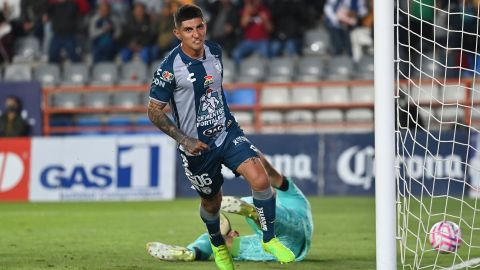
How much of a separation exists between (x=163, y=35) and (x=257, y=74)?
2.05 m

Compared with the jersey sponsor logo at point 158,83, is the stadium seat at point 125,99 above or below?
below

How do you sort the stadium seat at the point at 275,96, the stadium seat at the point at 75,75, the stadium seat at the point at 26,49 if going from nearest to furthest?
the stadium seat at the point at 275,96
the stadium seat at the point at 75,75
the stadium seat at the point at 26,49

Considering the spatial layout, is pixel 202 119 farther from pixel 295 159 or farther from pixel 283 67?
pixel 283 67

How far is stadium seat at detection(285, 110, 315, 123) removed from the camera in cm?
1955

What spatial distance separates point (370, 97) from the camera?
65.0 feet

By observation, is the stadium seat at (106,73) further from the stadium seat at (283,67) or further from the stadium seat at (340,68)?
the stadium seat at (340,68)

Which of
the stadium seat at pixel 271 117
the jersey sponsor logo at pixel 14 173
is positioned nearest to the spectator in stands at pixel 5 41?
the jersey sponsor logo at pixel 14 173

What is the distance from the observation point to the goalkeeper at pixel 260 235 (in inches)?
340

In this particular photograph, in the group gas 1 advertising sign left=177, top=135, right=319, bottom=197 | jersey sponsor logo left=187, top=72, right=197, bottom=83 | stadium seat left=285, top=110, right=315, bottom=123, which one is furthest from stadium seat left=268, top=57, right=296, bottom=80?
jersey sponsor logo left=187, top=72, right=197, bottom=83

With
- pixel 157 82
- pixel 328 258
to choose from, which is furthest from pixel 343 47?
pixel 157 82

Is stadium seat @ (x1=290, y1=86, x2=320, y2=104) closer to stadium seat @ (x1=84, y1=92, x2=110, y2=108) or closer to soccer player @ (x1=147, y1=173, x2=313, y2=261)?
stadium seat @ (x1=84, y1=92, x2=110, y2=108)

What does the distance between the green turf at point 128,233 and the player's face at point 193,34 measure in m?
1.82

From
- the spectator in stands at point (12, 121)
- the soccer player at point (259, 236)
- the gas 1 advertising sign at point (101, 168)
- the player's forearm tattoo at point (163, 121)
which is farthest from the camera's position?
the spectator in stands at point (12, 121)

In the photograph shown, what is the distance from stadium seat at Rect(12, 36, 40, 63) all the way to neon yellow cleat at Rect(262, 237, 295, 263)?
15.3 metres
